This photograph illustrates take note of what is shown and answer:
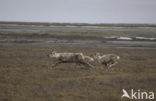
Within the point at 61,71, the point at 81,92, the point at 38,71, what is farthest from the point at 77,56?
the point at 81,92

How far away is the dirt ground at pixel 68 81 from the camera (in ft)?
44.7

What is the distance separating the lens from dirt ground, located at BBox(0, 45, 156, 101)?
13.6m

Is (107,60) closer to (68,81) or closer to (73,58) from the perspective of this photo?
(73,58)

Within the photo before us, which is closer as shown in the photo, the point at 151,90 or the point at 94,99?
the point at 94,99

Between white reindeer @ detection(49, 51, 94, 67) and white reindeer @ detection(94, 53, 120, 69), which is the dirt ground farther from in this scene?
white reindeer @ detection(49, 51, 94, 67)

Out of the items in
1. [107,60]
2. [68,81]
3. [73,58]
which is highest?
[73,58]

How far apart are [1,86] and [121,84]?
6147 millimetres

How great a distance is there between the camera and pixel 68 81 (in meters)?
16.6

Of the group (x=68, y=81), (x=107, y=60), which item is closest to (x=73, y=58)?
(x=107, y=60)

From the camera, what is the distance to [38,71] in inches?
774

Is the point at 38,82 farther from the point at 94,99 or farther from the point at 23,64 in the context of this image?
Result: the point at 23,64

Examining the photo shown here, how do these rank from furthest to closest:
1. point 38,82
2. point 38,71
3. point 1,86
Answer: point 38,71, point 38,82, point 1,86

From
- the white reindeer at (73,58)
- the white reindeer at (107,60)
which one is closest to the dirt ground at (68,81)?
the white reindeer at (107,60)

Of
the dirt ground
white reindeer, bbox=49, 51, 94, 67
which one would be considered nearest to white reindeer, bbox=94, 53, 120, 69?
the dirt ground
